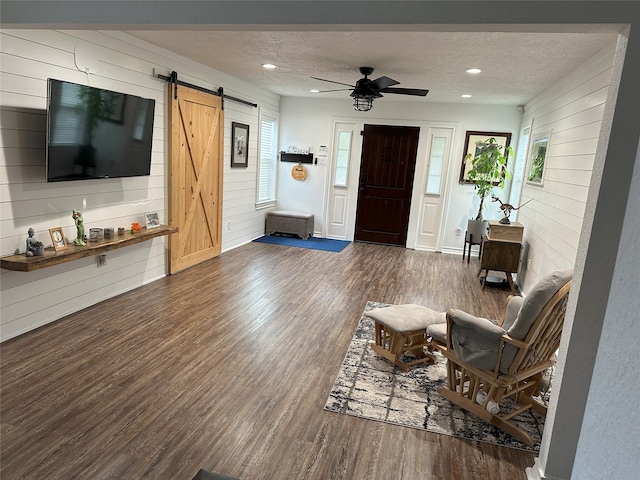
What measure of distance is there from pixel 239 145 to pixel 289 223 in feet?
6.14

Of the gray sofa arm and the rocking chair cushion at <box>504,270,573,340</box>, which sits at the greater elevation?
the rocking chair cushion at <box>504,270,573,340</box>

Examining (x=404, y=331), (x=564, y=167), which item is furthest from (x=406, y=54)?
(x=404, y=331)

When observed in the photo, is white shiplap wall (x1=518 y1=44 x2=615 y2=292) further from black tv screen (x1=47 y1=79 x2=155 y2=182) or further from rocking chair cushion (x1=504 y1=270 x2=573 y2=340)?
black tv screen (x1=47 y1=79 x2=155 y2=182)

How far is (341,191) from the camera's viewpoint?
789 cm

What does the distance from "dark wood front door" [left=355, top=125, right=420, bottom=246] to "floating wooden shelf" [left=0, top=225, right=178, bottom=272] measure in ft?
14.1

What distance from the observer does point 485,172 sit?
652 centimetres

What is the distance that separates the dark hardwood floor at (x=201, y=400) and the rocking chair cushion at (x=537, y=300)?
0.67 meters

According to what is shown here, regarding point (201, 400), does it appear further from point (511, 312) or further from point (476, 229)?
point (476, 229)

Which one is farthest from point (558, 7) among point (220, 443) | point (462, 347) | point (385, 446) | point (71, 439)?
point (71, 439)

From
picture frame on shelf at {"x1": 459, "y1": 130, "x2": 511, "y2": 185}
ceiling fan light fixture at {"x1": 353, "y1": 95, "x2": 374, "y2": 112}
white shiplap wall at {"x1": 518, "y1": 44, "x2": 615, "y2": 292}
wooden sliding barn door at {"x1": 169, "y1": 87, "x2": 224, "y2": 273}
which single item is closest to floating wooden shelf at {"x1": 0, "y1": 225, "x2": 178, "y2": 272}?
wooden sliding barn door at {"x1": 169, "y1": 87, "x2": 224, "y2": 273}

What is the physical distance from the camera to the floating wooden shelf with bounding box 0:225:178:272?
2.93 m

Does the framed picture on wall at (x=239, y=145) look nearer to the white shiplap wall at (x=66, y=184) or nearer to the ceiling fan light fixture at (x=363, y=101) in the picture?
the white shiplap wall at (x=66, y=184)

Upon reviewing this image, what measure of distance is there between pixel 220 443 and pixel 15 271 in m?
2.09

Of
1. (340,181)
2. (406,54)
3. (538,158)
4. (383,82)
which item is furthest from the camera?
(340,181)
